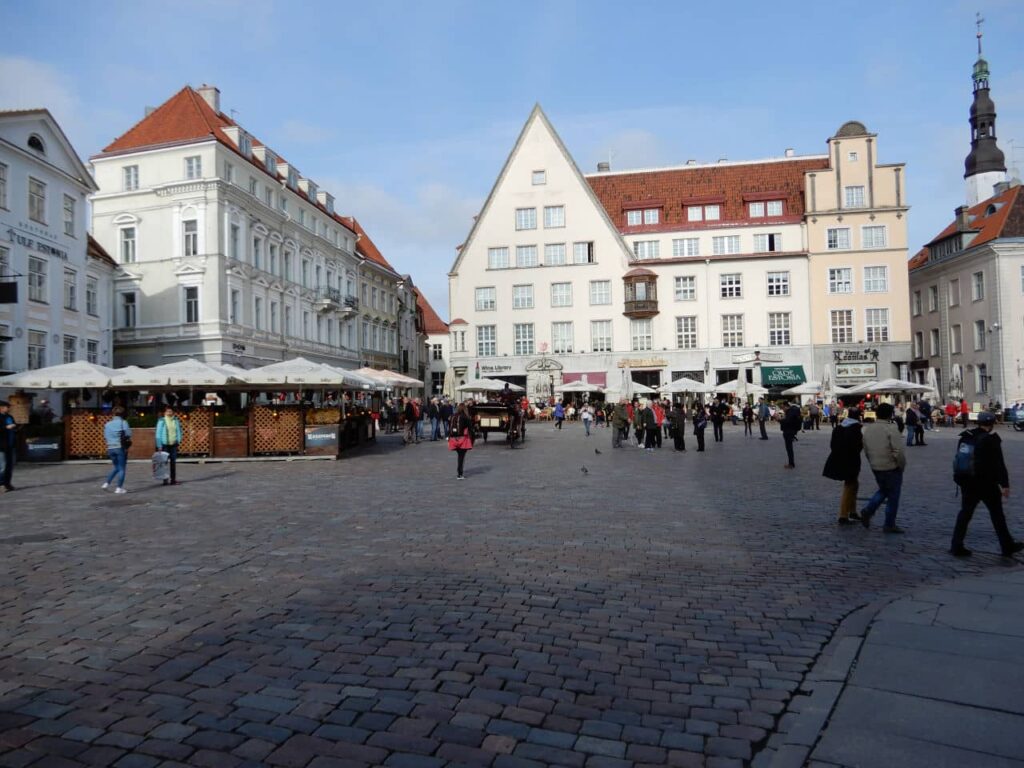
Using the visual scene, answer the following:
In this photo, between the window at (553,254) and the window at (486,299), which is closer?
the window at (553,254)

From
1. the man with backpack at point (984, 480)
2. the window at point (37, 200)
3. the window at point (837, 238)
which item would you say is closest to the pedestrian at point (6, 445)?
the man with backpack at point (984, 480)

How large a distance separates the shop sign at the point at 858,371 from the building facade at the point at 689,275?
0.08 metres

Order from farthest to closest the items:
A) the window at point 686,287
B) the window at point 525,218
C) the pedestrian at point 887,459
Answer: the window at point 525,218 → the window at point 686,287 → the pedestrian at point 887,459

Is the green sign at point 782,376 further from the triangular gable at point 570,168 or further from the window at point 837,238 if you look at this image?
the triangular gable at point 570,168

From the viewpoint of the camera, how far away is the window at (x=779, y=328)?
2188 inches

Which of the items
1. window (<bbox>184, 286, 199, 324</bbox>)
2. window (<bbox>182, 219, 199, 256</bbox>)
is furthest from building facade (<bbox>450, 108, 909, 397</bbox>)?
window (<bbox>182, 219, 199, 256</bbox>)

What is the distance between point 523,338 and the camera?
191 feet

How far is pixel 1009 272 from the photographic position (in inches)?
1957

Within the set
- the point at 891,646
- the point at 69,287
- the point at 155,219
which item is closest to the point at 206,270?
the point at 155,219

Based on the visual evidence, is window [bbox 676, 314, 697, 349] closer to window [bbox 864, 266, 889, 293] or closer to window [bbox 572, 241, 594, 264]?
window [bbox 572, 241, 594, 264]

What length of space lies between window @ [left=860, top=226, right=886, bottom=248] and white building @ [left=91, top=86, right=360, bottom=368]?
132 feet

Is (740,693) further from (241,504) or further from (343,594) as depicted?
(241,504)

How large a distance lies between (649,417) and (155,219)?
2953cm

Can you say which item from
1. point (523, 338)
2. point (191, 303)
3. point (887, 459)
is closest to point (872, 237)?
point (523, 338)
